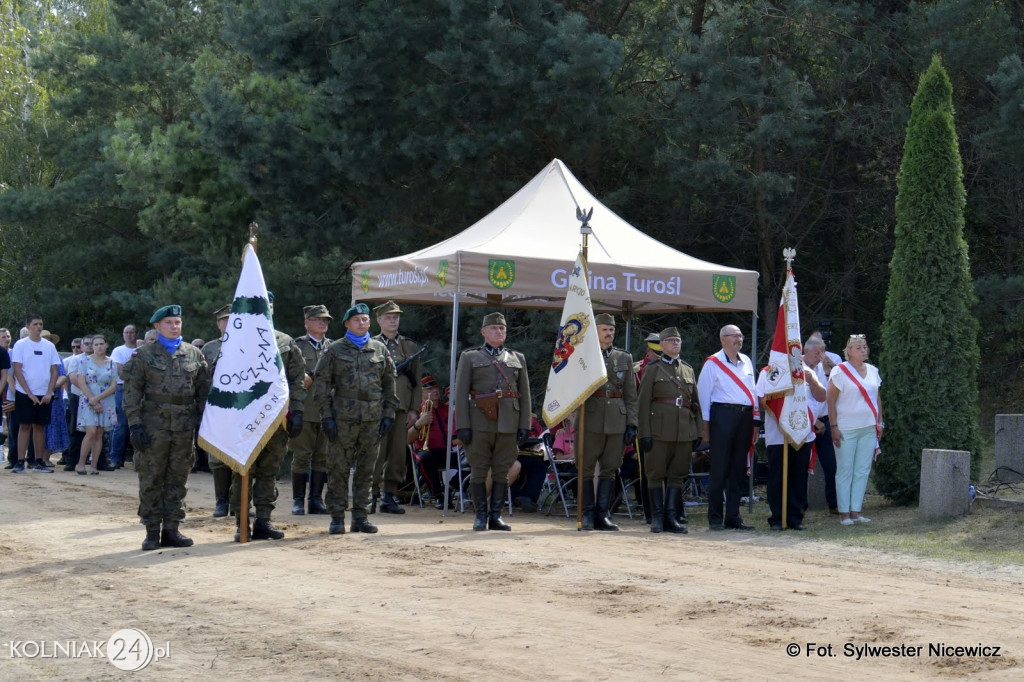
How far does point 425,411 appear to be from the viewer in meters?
13.8

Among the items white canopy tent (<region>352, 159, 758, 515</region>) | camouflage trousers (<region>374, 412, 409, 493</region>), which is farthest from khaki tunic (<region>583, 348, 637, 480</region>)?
camouflage trousers (<region>374, 412, 409, 493</region>)

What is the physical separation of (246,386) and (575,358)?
3.20 m

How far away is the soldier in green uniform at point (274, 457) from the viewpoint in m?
10.6

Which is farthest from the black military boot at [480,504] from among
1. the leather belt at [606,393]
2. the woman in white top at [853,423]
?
the woman in white top at [853,423]

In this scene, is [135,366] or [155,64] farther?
[155,64]

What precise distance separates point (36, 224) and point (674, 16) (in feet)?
70.7

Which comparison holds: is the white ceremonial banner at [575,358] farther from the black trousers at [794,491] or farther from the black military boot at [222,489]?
the black military boot at [222,489]

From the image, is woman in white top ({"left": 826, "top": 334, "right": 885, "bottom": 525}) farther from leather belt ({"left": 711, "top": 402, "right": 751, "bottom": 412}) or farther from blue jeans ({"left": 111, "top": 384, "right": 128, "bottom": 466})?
blue jeans ({"left": 111, "top": 384, "right": 128, "bottom": 466})

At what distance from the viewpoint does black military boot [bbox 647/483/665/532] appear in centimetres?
1186

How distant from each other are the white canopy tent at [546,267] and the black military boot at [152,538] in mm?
3440

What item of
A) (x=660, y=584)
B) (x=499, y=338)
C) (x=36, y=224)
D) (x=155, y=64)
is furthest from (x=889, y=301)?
(x=36, y=224)

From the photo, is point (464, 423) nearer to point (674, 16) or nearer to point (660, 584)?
point (660, 584)

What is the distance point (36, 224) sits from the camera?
115ft

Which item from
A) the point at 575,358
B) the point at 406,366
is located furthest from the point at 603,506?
the point at 406,366
